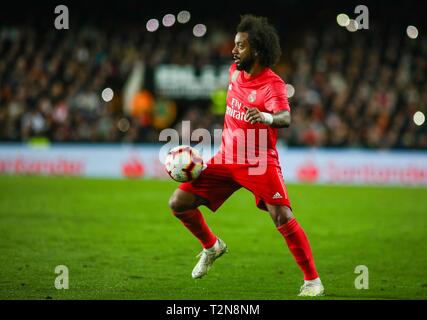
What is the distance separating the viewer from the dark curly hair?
7402 millimetres

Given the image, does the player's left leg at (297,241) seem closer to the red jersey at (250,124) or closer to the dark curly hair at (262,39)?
the red jersey at (250,124)

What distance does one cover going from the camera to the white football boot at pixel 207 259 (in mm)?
7773

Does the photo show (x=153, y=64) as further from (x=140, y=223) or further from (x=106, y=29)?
(x=140, y=223)

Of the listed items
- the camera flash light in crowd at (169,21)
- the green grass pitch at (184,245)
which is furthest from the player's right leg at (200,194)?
the camera flash light in crowd at (169,21)

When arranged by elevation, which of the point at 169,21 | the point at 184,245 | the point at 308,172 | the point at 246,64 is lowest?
the point at 184,245

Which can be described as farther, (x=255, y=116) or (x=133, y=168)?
(x=133, y=168)

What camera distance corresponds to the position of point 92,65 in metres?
24.1

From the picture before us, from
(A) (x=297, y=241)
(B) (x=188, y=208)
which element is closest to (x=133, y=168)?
(B) (x=188, y=208)

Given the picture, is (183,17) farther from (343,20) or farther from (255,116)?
(255,116)

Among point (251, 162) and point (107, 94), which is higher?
point (107, 94)

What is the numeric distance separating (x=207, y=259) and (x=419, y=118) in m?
14.5

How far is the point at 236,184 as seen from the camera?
7.65m

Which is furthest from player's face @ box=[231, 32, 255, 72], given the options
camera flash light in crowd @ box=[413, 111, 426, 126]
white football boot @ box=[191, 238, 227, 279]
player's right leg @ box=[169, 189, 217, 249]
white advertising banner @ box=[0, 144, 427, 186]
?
camera flash light in crowd @ box=[413, 111, 426, 126]

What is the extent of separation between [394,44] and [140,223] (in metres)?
15.6
